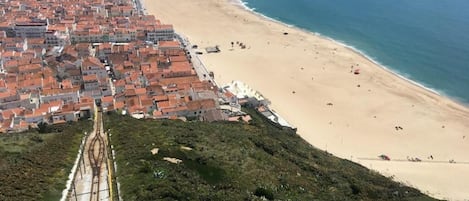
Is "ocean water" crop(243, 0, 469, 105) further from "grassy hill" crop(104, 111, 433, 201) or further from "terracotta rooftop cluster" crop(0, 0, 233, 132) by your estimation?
"grassy hill" crop(104, 111, 433, 201)

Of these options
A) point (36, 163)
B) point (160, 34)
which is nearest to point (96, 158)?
point (36, 163)

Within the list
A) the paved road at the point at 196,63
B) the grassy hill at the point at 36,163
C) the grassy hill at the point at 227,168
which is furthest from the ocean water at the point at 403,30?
the grassy hill at the point at 36,163

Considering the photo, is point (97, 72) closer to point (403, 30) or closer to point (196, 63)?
point (196, 63)

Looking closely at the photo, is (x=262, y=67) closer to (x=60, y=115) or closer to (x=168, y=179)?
(x=60, y=115)

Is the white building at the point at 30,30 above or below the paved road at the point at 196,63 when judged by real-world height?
above

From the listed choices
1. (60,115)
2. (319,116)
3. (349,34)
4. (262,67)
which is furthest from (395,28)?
(60,115)

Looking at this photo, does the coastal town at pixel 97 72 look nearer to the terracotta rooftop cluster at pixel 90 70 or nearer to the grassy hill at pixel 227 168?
the terracotta rooftop cluster at pixel 90 70
